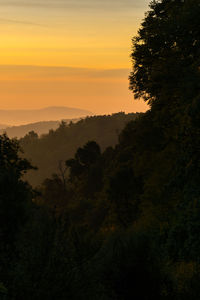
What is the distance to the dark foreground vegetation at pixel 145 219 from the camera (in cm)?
1468

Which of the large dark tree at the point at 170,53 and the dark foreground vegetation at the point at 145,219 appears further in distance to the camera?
the large dark tree at the point at 170,53

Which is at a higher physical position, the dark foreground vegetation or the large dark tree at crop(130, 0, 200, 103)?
the large dark tree at crop(130, 0, 200, 103)

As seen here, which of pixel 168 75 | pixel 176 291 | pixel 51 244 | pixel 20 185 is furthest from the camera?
pixel 168 75

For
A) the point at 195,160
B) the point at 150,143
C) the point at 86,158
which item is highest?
the point at 86,158

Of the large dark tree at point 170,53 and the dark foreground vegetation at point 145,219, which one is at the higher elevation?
the large dark tree at point 170,53

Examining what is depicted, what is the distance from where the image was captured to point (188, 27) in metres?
29.9

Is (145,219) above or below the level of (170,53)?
below

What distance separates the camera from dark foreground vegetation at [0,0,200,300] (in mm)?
14680

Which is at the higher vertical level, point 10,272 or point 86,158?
point 86,158

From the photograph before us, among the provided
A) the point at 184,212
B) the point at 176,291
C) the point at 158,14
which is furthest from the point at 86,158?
the point at 176,291

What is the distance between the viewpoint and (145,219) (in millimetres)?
36812

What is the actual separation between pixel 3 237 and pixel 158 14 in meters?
25.1

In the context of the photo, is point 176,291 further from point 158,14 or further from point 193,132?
point 158,14

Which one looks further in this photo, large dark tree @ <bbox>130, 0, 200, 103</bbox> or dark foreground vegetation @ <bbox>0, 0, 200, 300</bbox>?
large dark tree @ <bbox>130, 0, 200, 103</bbox>
